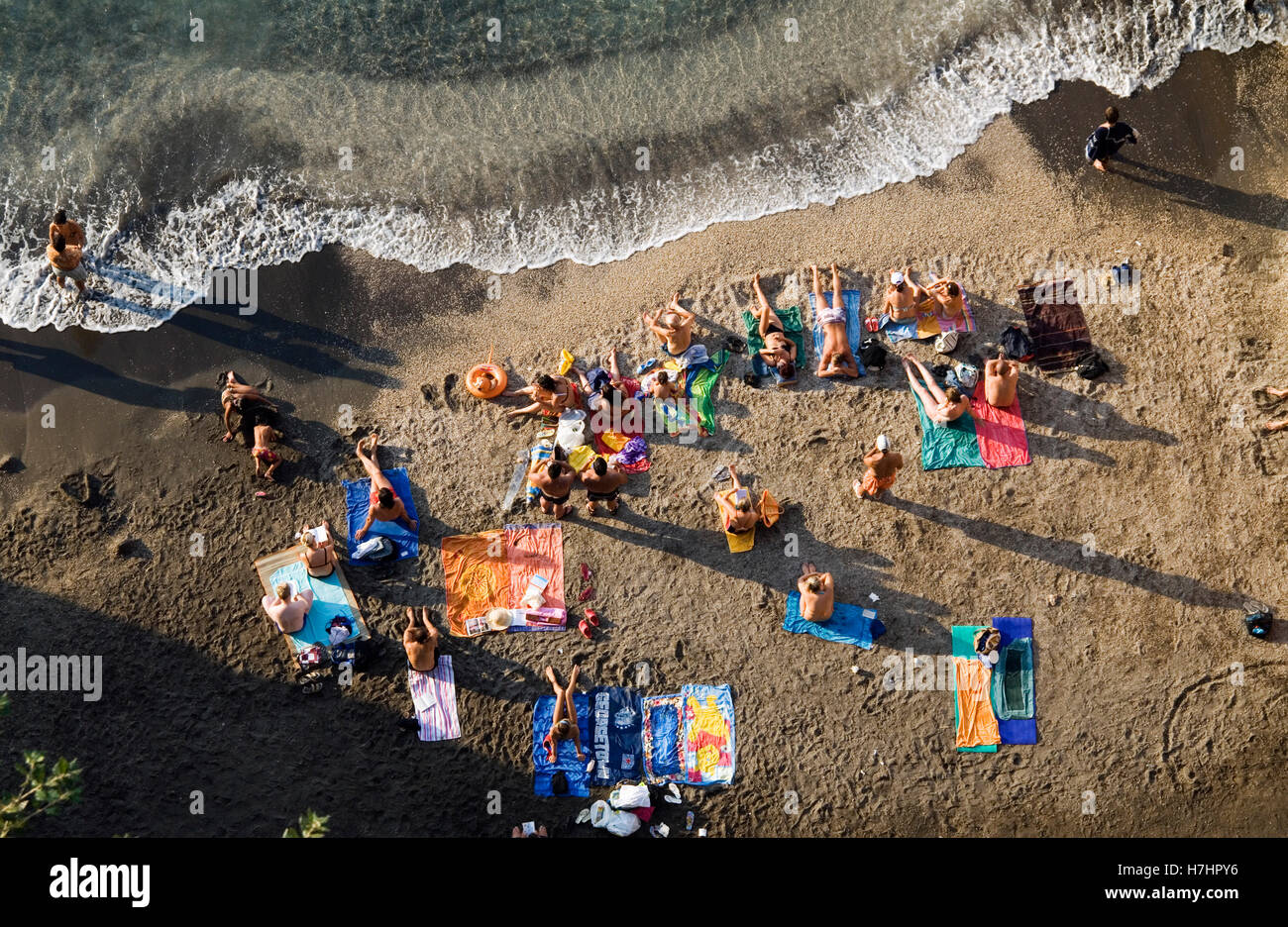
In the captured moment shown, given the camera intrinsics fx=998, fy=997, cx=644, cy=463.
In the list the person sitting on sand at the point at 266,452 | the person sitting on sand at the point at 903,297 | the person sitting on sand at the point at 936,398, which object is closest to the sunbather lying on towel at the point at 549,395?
the person sitting on sand at the point at 266,452

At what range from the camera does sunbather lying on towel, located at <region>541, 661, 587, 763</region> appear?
11586 mm

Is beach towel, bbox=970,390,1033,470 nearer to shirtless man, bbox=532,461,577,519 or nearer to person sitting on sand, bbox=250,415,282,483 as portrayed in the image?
shirtless man, bbox=532,461,577,519

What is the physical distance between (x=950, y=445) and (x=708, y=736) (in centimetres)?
465

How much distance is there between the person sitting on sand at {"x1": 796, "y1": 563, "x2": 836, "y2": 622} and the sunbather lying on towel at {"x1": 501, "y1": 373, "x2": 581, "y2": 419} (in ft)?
12.0

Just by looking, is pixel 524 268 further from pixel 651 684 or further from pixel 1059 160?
pixel 1059 160

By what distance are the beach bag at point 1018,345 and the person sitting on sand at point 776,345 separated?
107 inches

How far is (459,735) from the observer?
1189cm

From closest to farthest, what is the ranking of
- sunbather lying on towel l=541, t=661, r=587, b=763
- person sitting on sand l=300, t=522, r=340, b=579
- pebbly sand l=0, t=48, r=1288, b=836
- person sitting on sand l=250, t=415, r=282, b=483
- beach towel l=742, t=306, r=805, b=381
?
sunbather lying on towel l=541, t=661, r=587, b=763 → pebbly sand l=0, t=48, r=1288, b=836 → person sitting on sand l=300, t=522, r=340, b=579 → person sitting on sand l=250, t=415, r=282, b=483 → beach towel l=742, t=306, r=805, b=381

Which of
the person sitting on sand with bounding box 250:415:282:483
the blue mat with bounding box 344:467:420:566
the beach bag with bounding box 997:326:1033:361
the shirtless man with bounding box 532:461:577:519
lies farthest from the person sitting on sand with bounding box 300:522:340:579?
the beach bag with bounding box 997:326:1033:361

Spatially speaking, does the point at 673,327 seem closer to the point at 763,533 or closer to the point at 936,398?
the point at 763,533

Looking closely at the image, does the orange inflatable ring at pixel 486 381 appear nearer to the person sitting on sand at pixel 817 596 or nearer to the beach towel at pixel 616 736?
the beach towel at pixel 616 736

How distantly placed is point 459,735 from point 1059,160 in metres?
10.9

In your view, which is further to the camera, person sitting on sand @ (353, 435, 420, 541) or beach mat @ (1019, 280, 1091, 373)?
beach mat @ (1019, 280, 1091, 373)

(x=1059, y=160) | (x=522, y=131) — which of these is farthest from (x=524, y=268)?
(x=1059, y=160)
